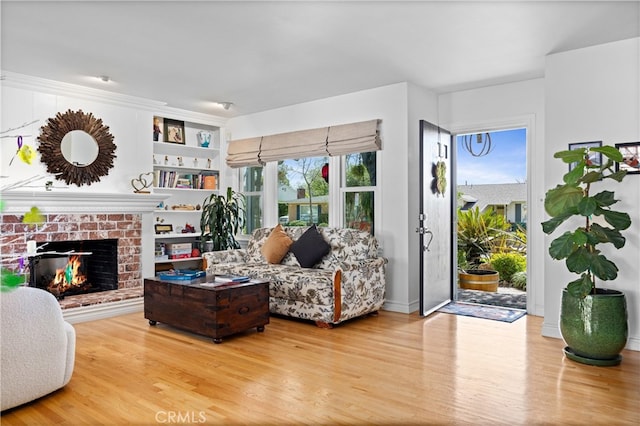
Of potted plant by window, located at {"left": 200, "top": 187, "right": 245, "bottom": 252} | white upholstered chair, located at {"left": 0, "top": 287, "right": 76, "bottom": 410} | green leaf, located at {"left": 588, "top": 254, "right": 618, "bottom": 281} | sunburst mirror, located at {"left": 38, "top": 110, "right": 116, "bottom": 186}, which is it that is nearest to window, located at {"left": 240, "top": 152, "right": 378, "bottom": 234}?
potted plant by window, located at {"left": 200, "top": 187, "right": 245, "bottom": 252}

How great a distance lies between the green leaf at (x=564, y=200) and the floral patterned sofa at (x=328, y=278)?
1.83 m

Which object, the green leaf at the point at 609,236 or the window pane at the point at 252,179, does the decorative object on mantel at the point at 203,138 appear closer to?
the window pane at the point at 252,179

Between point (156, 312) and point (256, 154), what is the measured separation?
2.73 m

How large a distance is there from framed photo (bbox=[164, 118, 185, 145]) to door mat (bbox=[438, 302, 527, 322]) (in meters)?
4.14

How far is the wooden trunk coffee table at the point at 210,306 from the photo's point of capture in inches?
153

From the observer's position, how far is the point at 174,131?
20.9ft

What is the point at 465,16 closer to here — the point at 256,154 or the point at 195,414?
the point at 195,414

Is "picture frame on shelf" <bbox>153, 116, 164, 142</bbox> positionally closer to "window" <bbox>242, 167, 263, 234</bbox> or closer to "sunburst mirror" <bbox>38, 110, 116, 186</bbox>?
"sunburst mirror" <bbox>38, 110, 116, 186</bbox>

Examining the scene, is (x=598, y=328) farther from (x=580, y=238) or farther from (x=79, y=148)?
(x=79, y=148)

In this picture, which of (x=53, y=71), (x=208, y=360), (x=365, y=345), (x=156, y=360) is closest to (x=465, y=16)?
(x=365, y=345)

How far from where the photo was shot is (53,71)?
4.61m

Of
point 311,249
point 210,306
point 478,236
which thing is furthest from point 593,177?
point 478,236

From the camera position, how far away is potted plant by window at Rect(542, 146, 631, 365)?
3.30 meters

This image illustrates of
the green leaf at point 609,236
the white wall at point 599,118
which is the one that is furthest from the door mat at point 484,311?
→ the green leaf at point 609,236
